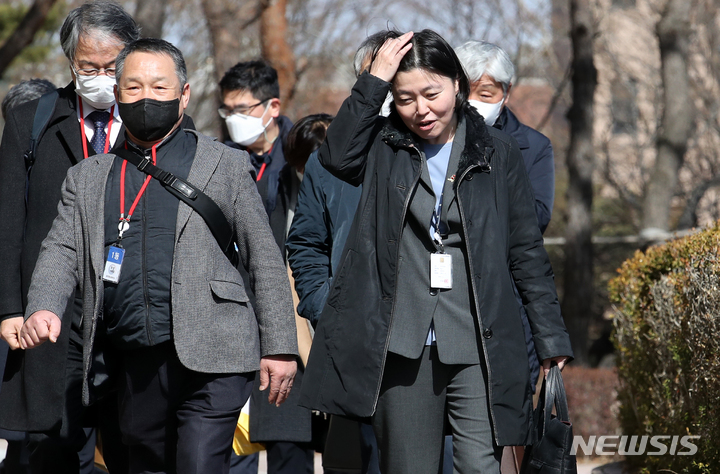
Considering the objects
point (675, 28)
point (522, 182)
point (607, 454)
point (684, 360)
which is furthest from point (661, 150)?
point (522, 182)

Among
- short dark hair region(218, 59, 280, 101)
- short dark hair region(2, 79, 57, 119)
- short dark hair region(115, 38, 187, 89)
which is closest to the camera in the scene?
short dark hair region(115, 38, 187, 89)

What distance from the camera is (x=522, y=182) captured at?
300cm

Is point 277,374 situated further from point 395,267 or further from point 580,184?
point 580,184

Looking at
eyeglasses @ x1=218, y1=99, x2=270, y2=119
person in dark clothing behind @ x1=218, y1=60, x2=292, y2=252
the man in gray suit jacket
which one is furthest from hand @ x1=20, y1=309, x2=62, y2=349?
eyeglasses @ x1=218, y1=99, x2=270, y2=119

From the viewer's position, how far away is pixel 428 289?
2.82 m

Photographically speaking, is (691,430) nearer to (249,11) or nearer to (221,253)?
(221,253)

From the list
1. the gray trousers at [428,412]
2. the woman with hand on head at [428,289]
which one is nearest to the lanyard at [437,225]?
the woman with hand on head at [428,289]

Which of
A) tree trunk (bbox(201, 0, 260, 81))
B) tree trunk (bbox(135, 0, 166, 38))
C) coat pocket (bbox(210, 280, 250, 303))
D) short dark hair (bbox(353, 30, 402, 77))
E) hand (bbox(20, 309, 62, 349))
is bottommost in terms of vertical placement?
hand (bbox(20, 309, 62, 349))

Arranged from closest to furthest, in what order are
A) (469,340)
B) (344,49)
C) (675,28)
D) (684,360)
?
1. (469,340)
2. (684,360)
3. (675,28)
4. (344,49)

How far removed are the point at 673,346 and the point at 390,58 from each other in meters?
2.46

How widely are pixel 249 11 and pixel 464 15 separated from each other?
11.5 ft

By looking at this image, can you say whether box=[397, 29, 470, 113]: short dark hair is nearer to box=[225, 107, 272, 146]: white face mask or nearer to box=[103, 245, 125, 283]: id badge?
box=[103, 245, 125, 283]: id badge

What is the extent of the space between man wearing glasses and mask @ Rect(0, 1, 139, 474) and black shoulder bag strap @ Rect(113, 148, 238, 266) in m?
0.64

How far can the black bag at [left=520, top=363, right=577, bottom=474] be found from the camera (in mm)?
2768
